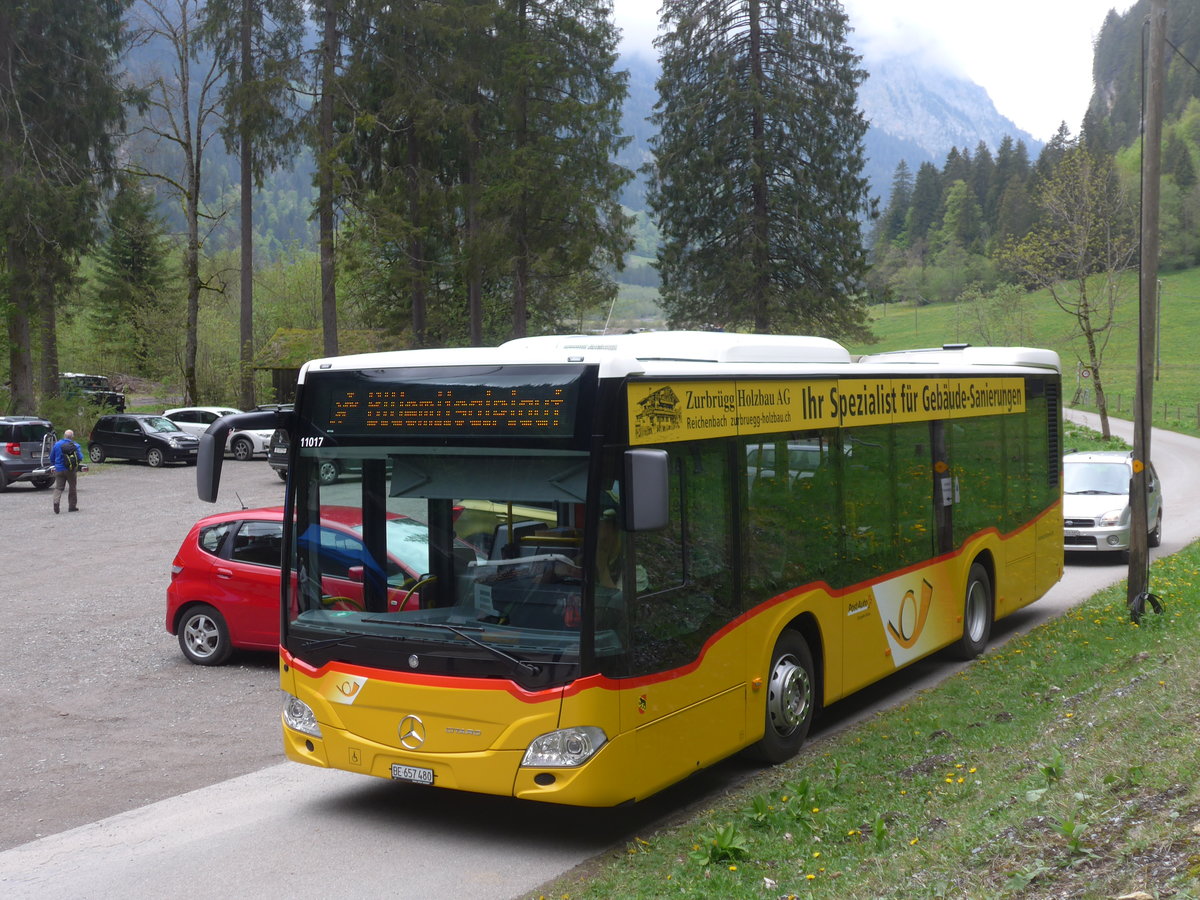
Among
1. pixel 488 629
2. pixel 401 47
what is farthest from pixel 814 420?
pixel 401 47

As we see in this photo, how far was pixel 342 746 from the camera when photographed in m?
6.97

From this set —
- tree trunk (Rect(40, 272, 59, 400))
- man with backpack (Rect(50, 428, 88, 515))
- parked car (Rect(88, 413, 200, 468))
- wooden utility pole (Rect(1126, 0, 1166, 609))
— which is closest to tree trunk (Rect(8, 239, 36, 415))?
tree trunk (Rect(40, 272, 59, 400))

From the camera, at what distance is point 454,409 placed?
6.82 metres

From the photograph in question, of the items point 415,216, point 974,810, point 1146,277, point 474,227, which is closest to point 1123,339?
point 474,227

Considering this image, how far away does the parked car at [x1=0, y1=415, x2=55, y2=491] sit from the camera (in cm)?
3130

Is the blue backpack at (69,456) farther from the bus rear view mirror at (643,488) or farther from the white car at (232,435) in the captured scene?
the bus rear view mirror at (643,488)

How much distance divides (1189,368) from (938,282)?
4184 centimetres

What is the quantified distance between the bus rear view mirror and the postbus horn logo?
4.38 metres

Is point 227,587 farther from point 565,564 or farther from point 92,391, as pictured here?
point 92,391

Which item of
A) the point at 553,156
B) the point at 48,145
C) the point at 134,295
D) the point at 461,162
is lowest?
the point at 134,295

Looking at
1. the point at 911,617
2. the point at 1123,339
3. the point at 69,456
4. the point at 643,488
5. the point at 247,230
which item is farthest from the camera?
the point at 1123,339

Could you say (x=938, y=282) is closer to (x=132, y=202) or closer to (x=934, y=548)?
(x=132, y=202)

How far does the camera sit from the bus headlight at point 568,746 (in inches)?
248

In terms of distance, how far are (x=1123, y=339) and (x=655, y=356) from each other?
325 feet
